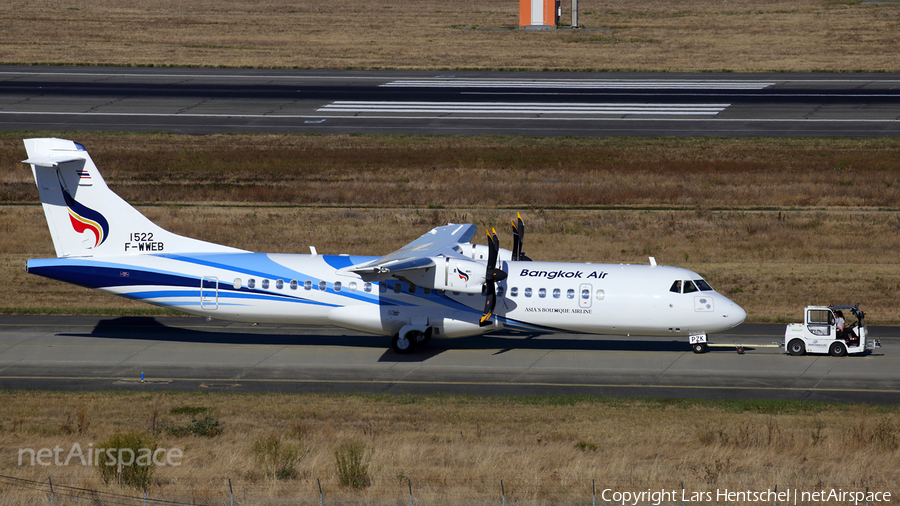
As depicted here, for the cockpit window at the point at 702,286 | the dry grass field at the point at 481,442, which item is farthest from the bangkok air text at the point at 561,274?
the dry grass field at the point at 481,442

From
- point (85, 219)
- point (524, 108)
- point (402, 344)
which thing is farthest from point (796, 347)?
point (524, 108)

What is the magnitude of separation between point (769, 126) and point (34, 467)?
54.5 m

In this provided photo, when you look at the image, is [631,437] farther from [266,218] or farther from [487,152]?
[487,152]

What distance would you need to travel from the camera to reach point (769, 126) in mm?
62031

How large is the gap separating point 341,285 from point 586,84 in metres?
50.9

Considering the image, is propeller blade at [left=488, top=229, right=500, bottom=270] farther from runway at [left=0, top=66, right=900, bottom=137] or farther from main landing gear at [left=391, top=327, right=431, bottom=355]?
runway at [left=0, top=66, right=900, bottom=137]

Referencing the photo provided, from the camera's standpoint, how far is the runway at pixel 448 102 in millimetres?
62500

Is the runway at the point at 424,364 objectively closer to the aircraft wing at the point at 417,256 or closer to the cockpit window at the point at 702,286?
the cockpit window at the point at 702,286

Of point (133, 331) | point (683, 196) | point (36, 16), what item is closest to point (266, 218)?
point (133, 331)

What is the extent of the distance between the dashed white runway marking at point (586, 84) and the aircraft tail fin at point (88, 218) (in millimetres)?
46433

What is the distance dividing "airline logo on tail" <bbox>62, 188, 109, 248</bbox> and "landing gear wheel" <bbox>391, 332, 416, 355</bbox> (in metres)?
11.0

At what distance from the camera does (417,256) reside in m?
29.1

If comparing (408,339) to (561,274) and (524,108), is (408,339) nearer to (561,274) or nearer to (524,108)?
(561,274)

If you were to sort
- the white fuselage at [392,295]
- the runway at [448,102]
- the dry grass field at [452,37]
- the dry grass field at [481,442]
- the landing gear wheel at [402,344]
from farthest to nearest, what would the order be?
1. the dry grass field at [452,37]
2. the runway at [448,102]
3. the landing gear wheel at [402,344]
4. the white fuselage at [392,295]
5. the dry grass field at [481,442]
